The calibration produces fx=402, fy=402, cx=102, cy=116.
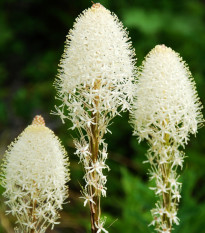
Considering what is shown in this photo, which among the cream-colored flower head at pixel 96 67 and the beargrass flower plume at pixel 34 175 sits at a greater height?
the cream-colored flower head at pixel 96 67

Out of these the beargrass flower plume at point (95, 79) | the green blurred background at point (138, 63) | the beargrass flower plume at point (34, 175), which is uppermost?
the green blurred background at point (138, 63)

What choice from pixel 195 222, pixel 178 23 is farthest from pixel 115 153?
pixel 178 23

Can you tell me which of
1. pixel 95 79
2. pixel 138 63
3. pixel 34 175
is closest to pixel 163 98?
pixel 95 79

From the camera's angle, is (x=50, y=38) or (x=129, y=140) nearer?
(x=129, y=140)

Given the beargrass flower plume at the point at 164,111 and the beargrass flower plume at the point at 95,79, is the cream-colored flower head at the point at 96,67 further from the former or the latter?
the beargrass flower plume at the point at 164,111

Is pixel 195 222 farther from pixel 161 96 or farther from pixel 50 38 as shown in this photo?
pixel 50 38

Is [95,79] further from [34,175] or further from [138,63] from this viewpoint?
[138,63]

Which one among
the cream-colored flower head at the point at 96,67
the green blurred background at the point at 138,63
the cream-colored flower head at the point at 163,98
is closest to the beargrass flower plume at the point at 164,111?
the cream-colored flower head at the point at 163,98
